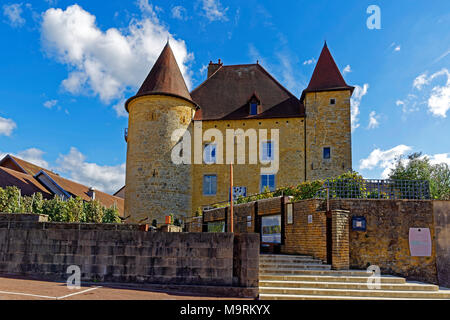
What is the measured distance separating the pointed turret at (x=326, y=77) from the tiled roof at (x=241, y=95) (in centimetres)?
174

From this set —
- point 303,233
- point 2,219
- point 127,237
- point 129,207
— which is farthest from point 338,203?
point 129,207

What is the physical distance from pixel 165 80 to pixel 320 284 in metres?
19.1

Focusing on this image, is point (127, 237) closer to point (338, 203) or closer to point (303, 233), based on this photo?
point (303, 233)

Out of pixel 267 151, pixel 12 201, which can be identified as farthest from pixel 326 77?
pixel 12 201

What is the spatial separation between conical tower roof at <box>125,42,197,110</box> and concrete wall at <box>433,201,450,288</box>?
17.1 metres

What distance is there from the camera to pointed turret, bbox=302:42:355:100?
81.4 ft

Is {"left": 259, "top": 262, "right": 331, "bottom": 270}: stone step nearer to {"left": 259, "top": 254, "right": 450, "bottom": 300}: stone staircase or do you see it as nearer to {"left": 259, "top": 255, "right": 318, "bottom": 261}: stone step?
{"left": 259, "top": 254, "right": 450, "bottom": 300}: stone staircase

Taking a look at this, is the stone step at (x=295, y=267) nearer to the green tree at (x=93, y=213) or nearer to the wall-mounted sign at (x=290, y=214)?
the wall-mounted sign at (x=290, y=214)

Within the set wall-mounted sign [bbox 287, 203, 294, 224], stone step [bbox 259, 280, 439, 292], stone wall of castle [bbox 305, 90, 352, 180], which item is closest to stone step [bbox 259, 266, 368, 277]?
stone step [bbox 259, 280, 439, 292]

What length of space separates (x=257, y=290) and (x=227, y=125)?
18.4 metres

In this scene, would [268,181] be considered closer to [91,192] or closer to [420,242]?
[420,242]

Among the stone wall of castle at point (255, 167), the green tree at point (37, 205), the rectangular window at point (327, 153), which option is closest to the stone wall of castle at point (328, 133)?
the rectangular window at point (327, 153)

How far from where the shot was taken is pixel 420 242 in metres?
11.8

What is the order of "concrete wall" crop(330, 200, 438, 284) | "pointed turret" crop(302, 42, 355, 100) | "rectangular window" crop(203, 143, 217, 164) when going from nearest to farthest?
"concrete wall" crop(330, 200, 438, 284) < "pointed turret" crop(302, 42, 355, 100) < "rectangular window" crop(203, 143, 217, 164)
